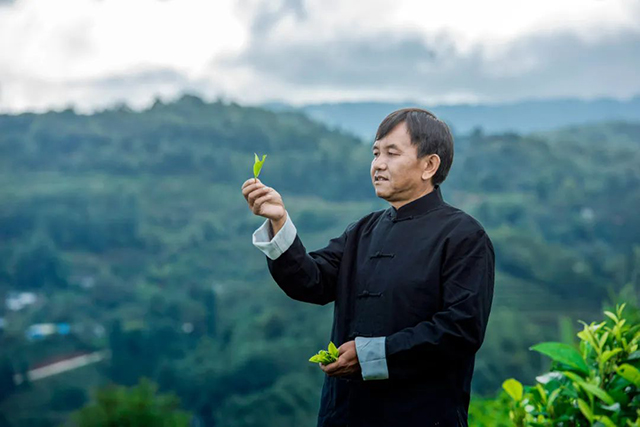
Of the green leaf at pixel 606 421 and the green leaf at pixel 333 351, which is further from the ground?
the green leaf at pixel 333 351

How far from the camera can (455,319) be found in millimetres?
1946

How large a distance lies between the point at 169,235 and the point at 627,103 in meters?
81.5

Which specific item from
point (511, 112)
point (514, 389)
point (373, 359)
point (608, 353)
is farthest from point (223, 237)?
point (608, 353)

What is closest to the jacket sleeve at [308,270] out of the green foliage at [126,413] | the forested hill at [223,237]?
the green foliage at [126,413]

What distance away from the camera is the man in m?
2.00

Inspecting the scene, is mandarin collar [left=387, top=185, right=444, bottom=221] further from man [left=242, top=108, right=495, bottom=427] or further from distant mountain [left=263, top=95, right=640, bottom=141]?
distant mountain [left=263, top=95, right=640, bottom=141]

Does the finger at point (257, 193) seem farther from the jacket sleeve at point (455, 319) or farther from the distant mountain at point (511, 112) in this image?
the distant mountain at point (511, 112)

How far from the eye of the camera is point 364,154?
94.9 meters

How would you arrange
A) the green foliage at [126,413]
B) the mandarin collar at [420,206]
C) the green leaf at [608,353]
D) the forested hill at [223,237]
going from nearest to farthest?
the green leaf at [608,353] → the mandarin collar at [420,206] → the green foliage at [126,413] → the forested hill at [223,237]

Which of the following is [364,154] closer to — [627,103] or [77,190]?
[77,190]

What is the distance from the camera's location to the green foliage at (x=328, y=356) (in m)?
2.00

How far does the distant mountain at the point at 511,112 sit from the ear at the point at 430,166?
122011 millimetres

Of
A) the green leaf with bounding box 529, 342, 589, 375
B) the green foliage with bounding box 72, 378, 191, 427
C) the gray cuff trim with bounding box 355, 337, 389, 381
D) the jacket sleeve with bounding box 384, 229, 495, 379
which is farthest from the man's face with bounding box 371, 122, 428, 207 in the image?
the green foliage with bounding box 72, 378, 191, 427

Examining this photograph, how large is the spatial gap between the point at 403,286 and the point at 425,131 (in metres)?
0.40
